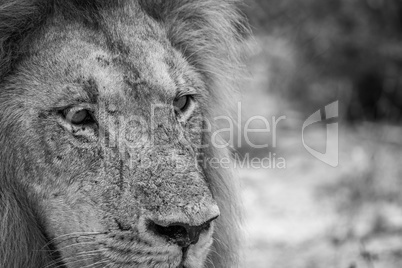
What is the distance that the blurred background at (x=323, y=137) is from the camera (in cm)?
616

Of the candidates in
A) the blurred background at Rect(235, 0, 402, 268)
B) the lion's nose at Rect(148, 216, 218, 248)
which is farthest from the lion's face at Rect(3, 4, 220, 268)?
the blurred background at Rect(235, 0, 402, 268)

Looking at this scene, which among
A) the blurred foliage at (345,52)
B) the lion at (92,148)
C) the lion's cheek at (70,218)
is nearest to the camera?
the lion at (92,148)

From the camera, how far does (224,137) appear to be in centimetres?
483

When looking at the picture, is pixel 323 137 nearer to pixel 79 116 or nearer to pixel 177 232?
pixel 79 116

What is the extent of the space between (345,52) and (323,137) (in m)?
1.98

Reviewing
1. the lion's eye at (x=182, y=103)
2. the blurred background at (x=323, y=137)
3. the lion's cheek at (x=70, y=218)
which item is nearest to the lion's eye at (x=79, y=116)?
the lion's cheek at (x=70, y=218)

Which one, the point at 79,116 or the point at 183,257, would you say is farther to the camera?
the point at 79,116

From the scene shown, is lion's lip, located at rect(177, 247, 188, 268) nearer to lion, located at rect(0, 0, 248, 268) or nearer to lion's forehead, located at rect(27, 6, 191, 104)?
lion, located at rect(0, 0, 248, 268)

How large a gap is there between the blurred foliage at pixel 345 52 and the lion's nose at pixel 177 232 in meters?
6.59

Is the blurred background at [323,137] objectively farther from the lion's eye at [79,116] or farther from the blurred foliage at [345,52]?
the lion's eye at [79,116]

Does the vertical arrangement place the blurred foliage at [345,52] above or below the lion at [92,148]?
above

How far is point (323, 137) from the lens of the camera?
859 cm

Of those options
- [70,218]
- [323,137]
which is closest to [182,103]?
[70,218]

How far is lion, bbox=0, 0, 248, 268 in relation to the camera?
356cm
